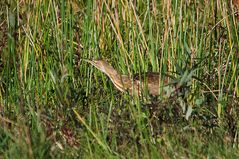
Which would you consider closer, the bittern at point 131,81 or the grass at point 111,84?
the grass at point 111,84

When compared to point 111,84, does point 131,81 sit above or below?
above

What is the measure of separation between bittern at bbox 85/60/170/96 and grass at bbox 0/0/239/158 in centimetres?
8

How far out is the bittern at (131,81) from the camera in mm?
4817

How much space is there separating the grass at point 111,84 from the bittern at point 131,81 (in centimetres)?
8

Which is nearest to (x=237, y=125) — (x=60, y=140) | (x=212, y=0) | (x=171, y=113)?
(x=171, y=113)

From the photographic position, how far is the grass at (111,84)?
4062 mm

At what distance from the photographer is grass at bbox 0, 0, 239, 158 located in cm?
406

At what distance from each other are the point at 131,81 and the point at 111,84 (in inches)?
24.3

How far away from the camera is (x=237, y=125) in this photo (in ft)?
14.6

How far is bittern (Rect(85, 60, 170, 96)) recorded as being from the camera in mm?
4817

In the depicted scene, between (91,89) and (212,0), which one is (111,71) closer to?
(91,89)

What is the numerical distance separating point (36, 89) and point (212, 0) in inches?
55.4

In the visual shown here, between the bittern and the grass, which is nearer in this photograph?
the grass

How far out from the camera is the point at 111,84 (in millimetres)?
5496
